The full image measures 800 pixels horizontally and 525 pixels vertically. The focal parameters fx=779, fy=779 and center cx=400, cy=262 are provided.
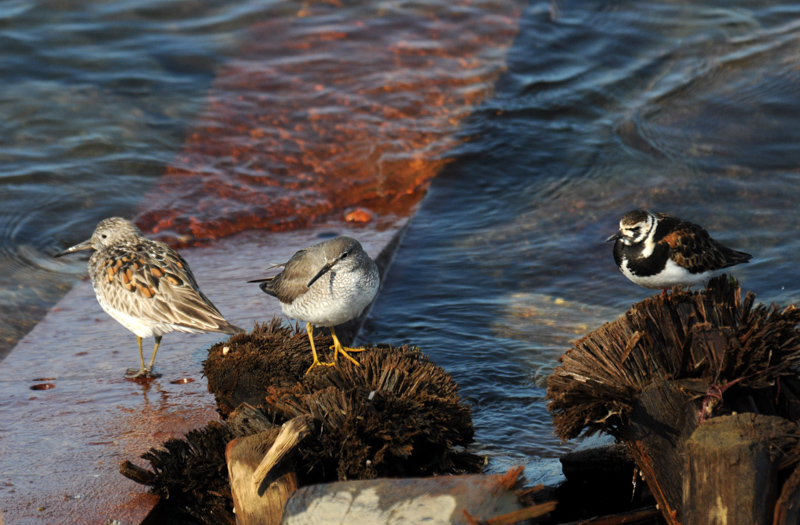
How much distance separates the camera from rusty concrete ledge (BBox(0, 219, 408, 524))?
141 inches

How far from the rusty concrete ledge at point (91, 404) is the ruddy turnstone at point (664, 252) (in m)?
2.31

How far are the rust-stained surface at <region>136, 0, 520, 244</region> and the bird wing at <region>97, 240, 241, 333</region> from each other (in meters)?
2.66

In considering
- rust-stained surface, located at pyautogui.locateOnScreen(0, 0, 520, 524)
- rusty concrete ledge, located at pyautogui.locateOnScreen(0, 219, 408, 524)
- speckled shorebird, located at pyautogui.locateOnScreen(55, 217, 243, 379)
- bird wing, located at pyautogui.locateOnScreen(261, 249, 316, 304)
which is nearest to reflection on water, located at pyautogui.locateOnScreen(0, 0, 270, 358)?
rust-stained surface, located at pyautogui.locateOnScreen(0, 0, 520, 524)

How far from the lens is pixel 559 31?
1329cm

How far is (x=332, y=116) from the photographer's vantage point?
11023 mm

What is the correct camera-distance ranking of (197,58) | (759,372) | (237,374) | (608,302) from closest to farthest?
(759,372)
(237,374)
(608,302)
(197,58)

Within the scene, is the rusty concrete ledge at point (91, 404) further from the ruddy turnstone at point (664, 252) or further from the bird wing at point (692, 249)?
the bird wing at point (692, 249)

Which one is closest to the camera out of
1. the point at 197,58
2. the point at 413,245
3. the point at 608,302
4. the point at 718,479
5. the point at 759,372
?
the point at 718,479

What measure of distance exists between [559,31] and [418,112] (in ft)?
12.0

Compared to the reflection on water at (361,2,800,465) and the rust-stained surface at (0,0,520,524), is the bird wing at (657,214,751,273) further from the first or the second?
the rust-stained surface at (0,0,520,524)

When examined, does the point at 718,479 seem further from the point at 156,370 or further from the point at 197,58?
the point at 197,58

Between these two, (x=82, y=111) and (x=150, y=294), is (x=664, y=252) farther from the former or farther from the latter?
(x=82, y=111)

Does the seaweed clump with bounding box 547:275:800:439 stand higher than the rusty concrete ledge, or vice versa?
the seaweed clump with bounding box 547:275:800:439

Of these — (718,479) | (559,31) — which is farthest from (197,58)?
(718,479)
